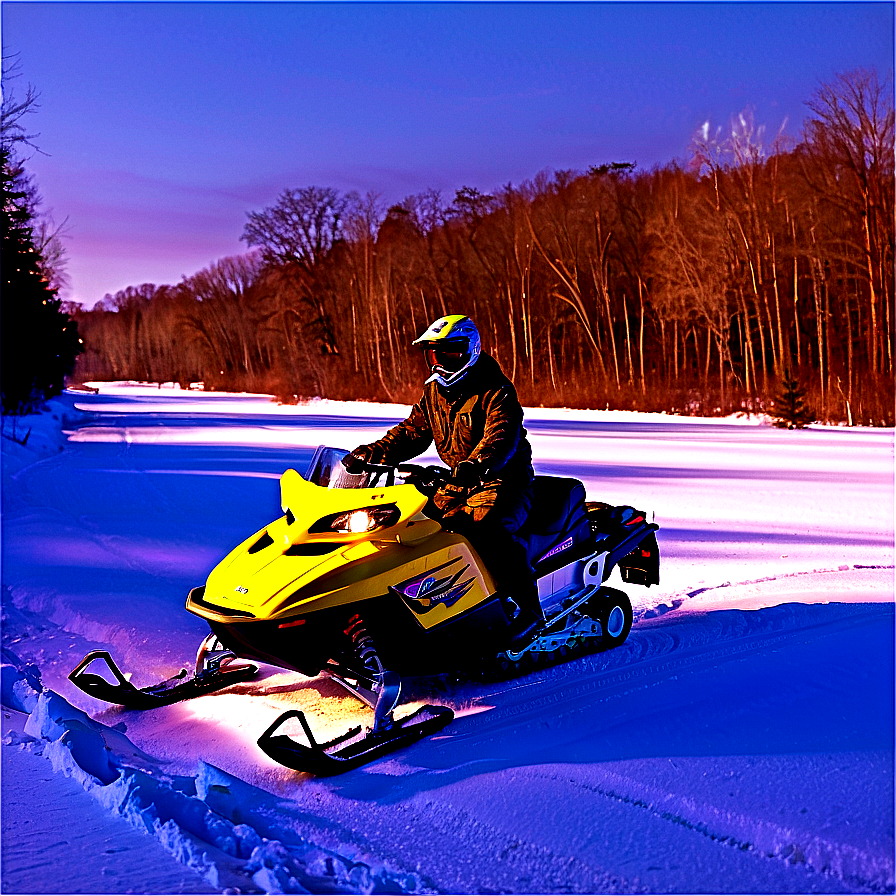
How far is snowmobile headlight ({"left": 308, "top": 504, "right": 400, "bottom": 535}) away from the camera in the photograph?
12.5 feet

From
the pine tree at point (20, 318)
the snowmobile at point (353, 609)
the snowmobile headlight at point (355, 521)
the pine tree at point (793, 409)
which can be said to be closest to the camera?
the snowmobile at point (353, 609)

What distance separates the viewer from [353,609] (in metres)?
3.70

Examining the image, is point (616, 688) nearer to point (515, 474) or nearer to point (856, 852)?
point (515, 474)

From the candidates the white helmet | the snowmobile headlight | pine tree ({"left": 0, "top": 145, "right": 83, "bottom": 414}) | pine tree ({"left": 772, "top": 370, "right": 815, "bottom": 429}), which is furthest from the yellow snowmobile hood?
pine tree ({"left": 772, "top": 370, "right": 815, "bottom": 429})

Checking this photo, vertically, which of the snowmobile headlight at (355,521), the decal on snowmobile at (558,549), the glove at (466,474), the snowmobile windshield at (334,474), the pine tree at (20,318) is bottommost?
the decal on snowmobile at (558,549)

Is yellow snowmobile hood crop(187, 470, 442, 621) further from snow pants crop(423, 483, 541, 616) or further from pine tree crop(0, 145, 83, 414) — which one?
pine tree crop(0, 145, 83, 414)

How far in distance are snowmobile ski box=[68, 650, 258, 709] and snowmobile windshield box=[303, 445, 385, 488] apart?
3.63 feet

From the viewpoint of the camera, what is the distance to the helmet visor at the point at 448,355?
4359 millimetres

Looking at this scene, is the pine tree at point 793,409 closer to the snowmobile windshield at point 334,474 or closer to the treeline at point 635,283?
the treeline at point 635,283

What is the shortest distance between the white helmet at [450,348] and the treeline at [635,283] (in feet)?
64.2

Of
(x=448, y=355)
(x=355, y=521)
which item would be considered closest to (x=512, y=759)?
(x=355, y=521)

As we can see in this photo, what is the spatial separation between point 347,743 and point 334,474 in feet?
3.82

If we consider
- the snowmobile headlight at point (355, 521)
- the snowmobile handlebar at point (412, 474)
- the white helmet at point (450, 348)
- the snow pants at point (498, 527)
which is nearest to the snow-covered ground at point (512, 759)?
the snow pants at point (498, 527)

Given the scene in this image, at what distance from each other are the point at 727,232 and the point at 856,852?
105 ft
